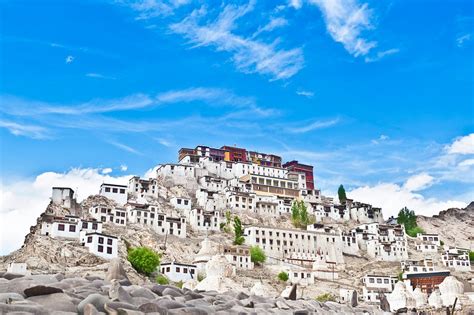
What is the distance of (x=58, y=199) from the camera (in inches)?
2140

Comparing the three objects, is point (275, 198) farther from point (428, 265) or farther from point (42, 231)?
point (42, 231)

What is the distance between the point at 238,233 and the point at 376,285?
45.8ft

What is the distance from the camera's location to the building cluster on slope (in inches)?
1946

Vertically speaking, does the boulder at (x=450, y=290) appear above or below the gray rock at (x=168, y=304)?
above

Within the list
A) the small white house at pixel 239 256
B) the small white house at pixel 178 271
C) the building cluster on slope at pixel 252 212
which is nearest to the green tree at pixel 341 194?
the building cluster on slope at pixel 252 212

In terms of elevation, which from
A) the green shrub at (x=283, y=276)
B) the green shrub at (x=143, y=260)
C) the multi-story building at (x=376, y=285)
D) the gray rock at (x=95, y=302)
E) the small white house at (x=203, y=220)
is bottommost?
the gray rock at (x=95, y=302)

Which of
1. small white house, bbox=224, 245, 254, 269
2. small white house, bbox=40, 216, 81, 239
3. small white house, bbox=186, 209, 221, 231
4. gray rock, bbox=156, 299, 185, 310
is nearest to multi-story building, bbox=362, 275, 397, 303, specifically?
small white house, bbox=224, 245, 254, 269

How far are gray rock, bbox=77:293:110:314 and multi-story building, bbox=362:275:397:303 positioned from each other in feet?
143

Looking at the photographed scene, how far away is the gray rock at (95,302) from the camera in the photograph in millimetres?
8148

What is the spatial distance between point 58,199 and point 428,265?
36841 mm

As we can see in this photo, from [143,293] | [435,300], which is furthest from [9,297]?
[435,300]

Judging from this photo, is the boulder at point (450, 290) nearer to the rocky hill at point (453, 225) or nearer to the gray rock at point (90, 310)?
the rocky hill at point (453, 225)

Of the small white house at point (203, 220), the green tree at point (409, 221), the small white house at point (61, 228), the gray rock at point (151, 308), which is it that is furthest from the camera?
the green tree at point (409, 221)

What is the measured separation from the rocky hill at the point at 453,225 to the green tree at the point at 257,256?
114ft
